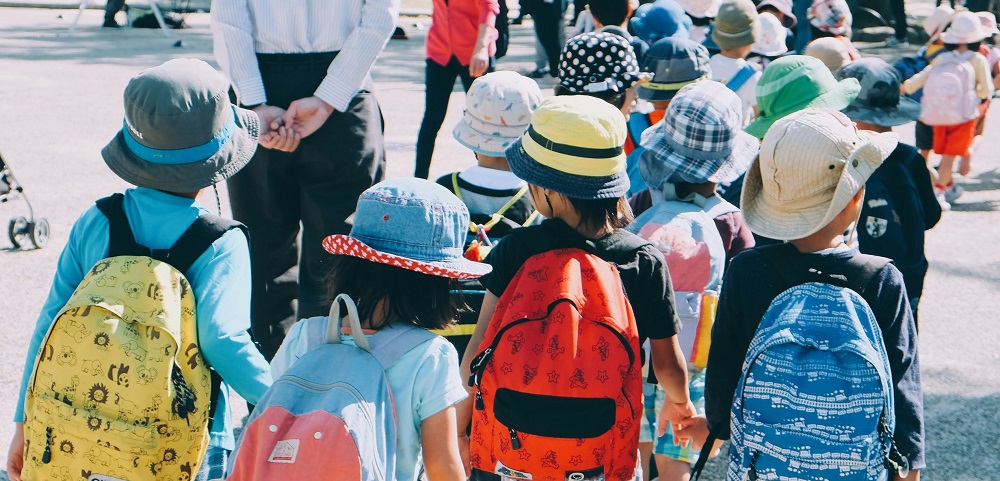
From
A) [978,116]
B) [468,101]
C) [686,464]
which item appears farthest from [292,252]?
[978,116]

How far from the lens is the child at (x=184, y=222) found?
8.79 ft

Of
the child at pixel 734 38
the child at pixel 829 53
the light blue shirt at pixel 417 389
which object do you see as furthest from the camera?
the child at pixel 734 38

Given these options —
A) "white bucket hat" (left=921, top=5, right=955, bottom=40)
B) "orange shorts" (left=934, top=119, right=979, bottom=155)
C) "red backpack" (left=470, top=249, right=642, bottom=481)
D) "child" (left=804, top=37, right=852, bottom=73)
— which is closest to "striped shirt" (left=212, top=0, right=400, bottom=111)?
"red backpack" (left=470, top=249, right=642, bottom=481)

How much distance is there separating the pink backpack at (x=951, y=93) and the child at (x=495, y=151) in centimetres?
510

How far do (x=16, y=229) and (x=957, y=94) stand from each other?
639 centimetres

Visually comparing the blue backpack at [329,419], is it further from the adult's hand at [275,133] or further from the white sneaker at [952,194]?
the white sneaker at [952,194]

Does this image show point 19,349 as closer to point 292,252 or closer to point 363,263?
point 292,252

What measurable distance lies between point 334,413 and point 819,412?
107 cm

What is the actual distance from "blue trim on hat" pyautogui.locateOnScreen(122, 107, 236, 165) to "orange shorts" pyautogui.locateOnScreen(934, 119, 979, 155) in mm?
6667

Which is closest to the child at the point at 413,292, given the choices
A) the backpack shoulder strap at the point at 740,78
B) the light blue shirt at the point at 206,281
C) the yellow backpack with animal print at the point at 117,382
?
the light blue shirt at the point at 206,281

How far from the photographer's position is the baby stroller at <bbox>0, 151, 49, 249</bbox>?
6.49 meters

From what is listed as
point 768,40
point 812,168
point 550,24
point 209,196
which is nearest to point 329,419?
point 812,168

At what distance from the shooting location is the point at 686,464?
353 centimetres

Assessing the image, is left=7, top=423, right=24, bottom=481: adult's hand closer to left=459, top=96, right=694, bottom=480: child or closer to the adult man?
left=459, top=96, right=694, bottom=480: child
